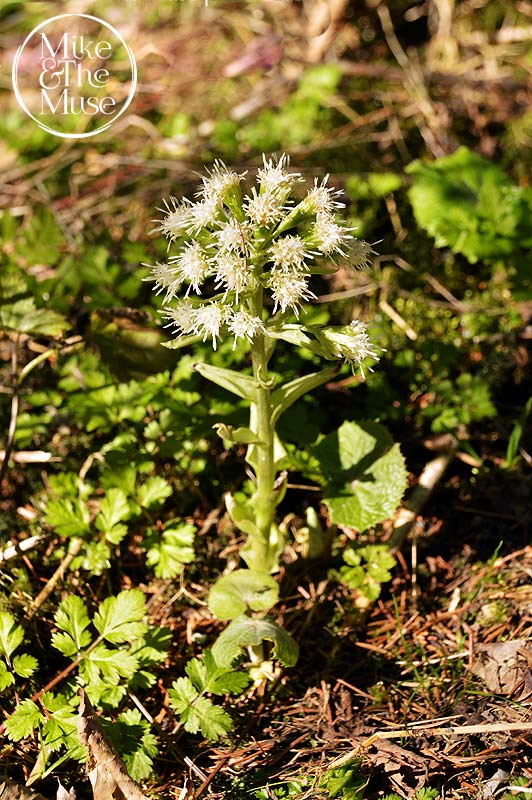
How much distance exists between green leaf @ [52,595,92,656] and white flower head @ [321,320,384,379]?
1.14 meters

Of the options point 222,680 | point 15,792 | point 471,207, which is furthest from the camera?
point 471,207

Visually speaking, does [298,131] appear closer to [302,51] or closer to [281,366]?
[302,51]

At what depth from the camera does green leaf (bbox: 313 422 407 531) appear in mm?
2510

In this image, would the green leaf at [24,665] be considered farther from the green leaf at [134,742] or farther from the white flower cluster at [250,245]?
the white flower cluster at [250,245]

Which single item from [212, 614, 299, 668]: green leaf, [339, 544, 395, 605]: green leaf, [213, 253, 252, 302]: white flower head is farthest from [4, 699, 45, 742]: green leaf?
[213, 253, 252, 302]: white flower head

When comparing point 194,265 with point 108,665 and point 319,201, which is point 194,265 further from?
point 108,665

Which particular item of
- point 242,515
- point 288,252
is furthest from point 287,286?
point 242,515

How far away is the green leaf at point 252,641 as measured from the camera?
2.15m

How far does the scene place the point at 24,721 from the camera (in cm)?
204

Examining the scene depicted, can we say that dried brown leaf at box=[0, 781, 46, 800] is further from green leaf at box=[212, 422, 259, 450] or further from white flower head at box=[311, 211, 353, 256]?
white flower head at box=[311, 211, 353, 256]

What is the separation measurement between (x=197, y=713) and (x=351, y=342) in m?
1.19

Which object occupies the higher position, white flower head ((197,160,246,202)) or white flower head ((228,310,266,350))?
white flower head ((197,160,246,202))

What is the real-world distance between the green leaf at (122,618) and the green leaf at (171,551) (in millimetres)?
264

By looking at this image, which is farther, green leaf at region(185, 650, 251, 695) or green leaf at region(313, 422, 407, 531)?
green leaf at region(313, 422, 407, 531)
